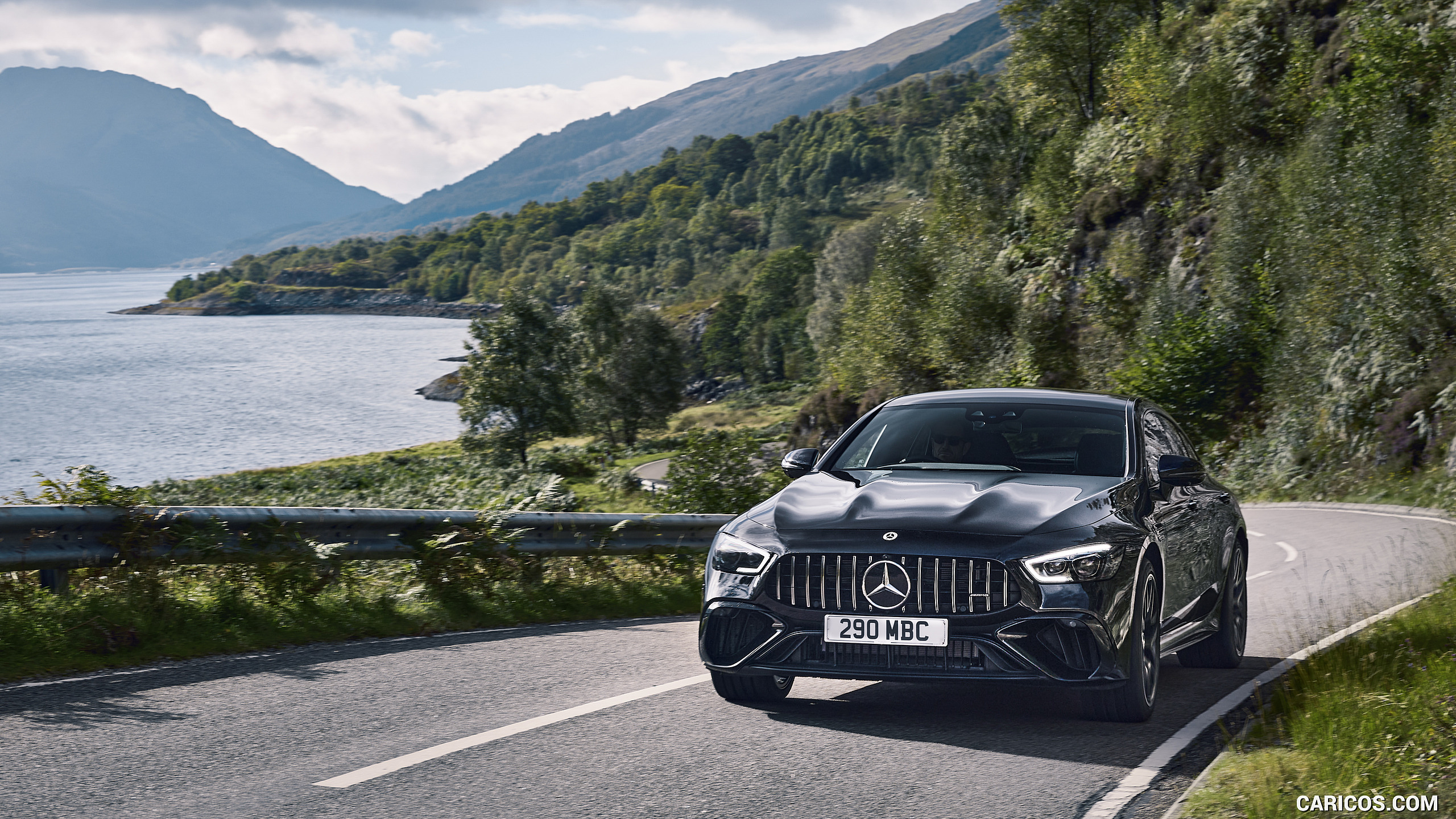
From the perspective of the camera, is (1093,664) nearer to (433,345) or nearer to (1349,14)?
(1349,14)

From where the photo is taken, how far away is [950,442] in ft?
22.1

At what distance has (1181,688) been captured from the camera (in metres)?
6.82

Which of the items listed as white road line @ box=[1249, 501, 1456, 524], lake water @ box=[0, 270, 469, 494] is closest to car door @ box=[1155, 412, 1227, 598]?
white road line @ box=[1249, 501, 1456, 524]

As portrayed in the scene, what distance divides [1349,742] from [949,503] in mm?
1876

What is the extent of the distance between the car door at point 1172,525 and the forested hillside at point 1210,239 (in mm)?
21839

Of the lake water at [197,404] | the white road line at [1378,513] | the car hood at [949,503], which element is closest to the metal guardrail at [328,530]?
the car hood at [949,503]

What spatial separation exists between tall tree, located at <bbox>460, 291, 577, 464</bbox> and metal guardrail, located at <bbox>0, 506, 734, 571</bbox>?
66.9m

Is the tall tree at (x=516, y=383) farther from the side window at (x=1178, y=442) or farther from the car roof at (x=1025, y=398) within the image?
the car roof at (x=1025, y=398)

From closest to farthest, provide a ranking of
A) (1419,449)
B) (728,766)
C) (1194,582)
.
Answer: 1. (728,766)
2. (1194,582)
3. (1419,449)

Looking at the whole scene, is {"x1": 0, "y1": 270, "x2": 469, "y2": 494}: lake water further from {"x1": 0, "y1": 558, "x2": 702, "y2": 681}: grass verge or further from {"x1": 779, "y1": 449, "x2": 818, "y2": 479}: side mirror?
{"x1": 779, "y1": 449, "x2": 818, "y2": 479}: side mirror

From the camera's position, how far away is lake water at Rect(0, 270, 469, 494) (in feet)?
267

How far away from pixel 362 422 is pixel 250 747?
106 m

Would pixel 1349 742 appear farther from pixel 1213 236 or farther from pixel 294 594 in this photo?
pixel 1213 236

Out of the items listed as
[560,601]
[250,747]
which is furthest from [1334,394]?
[250,747]
